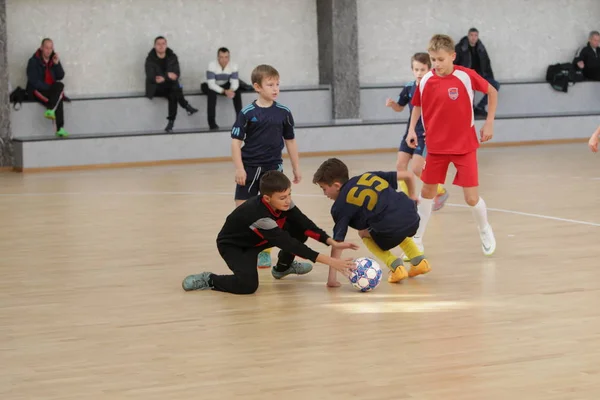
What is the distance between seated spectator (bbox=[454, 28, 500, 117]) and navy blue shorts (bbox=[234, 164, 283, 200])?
1096 cm

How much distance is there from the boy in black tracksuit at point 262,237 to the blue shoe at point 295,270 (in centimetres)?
19

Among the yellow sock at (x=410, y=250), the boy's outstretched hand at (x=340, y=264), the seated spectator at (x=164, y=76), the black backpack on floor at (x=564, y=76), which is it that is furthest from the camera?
the black backpack on floor at (x=564, y=76)

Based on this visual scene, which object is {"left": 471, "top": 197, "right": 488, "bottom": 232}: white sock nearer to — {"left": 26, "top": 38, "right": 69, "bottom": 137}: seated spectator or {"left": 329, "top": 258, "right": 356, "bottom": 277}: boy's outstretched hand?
{"left": 329, "top": 258, "right": 356, "bottom": 277}: boy's outstretched hand

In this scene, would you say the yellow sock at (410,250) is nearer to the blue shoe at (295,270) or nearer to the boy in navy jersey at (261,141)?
the blue shoe at (295,270)

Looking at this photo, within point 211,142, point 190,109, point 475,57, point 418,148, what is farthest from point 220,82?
point 418,148

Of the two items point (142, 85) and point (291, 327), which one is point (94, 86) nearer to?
point (142, 85)

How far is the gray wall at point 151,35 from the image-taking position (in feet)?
51.1

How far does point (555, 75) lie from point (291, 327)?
14.5 metres

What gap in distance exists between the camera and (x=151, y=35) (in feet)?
53.4

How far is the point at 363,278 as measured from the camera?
18.0ft

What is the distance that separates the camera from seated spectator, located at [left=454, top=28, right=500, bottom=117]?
17.0 m

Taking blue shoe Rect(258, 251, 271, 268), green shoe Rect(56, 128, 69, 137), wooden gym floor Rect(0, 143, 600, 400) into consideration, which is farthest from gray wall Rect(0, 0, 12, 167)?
blue shoe Rect(258, 251, 271, 268)

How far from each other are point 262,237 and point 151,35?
37.0 feet

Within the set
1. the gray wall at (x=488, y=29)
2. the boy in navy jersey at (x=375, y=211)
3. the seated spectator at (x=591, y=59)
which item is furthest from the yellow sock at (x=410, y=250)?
the seated spectator at (x=591, y=59)
